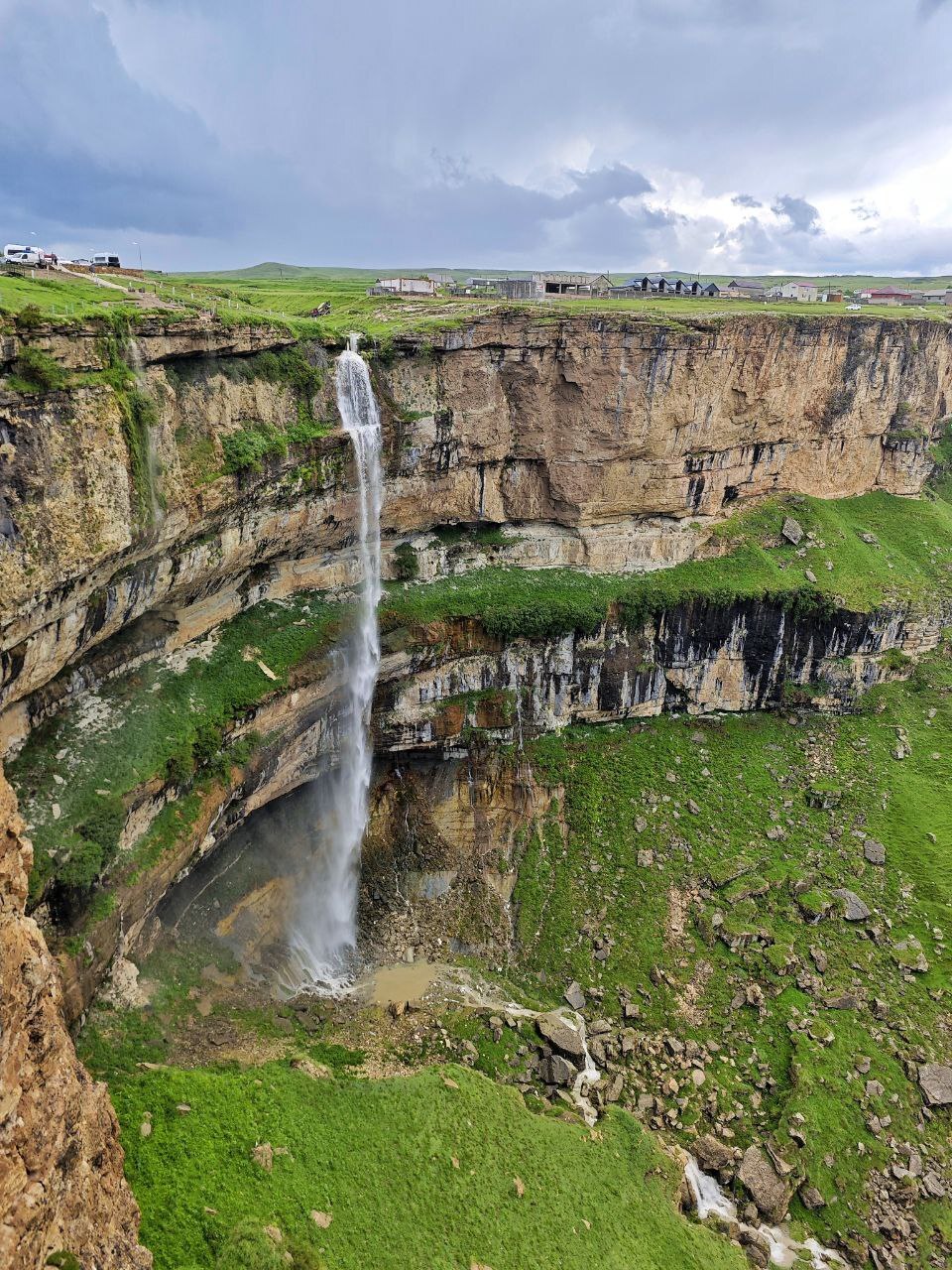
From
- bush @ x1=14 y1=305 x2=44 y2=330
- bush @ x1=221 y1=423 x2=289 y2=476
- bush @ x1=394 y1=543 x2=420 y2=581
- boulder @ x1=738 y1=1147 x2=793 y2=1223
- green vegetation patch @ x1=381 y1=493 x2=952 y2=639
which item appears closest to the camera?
bush @ x1=14 y1=305 x2=44 y2=330

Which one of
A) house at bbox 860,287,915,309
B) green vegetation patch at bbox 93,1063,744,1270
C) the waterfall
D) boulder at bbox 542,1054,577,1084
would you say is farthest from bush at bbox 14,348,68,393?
house at bbox 860,287,915,309

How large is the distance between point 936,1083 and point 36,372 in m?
29.4

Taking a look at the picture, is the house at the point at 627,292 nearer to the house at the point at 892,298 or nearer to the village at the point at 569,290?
the village at the point at 569,290

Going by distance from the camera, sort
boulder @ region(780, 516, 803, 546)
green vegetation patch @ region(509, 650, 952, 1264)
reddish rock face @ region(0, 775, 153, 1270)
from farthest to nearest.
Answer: boulder @ region(780, 516, 803, 546) → green vegetation patch @ region(509, 650, 952, 1264) → reddish rock face @ region(0, 775, 153, 1270)

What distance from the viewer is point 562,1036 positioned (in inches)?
896

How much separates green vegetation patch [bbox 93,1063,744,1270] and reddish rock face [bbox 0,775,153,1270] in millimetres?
2936

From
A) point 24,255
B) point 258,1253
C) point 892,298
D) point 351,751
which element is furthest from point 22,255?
point 892,298

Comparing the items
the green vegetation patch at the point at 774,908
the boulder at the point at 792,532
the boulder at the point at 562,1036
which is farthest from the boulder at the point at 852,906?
the boulder at the point at 792,532

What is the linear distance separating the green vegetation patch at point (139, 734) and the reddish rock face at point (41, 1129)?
6.37m

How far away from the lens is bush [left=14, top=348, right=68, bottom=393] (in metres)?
16.0

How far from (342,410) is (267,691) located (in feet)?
33.9

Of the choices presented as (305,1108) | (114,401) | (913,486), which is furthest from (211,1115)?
(913,486)

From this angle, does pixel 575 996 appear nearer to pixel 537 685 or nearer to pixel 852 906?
pixel 852 906

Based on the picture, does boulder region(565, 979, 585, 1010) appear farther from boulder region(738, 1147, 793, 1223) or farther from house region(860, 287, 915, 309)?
house region(860, 287, 915, 309)
